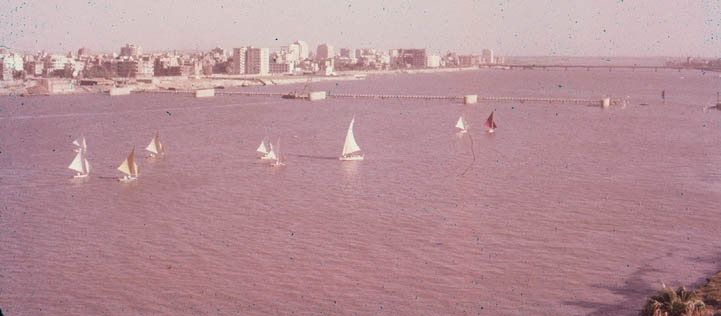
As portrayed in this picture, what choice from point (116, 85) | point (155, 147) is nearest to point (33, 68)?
point (116, 85)

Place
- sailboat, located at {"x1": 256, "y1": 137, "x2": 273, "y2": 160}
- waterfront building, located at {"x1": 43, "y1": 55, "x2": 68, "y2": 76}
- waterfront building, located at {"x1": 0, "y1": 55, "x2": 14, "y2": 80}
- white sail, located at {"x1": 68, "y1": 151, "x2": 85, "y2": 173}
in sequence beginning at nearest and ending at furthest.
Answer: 1. white sail, located at {"x1": 68, "y1": 151, "x2": 85, "y2": 173}
2. sailboat, located at {"x1": 256, "y1": 137, "x2": 273, "y2": 160}
3. waterfront building, located at {"x1": 0, "y1": 55, "x2": 14, "y2": 80}
4. waterfront building, located at {"x1": 43, "y1": 55, "x2": 68, "y2": 76}

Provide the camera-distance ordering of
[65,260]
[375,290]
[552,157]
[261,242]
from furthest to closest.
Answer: [552,157] < [261,242] < [65,260] < [375,290]

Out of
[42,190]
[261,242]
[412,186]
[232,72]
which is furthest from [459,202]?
[232,72]

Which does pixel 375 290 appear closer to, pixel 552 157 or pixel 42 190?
pixel 42 190

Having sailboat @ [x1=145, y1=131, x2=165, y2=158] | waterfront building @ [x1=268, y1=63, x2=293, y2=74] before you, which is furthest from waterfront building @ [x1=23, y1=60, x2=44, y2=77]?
sailboat @ [x1=145, y1=131, x2=165, y2=158]

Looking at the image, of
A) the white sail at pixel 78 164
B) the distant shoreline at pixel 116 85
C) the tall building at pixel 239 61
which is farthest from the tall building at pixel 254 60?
the white sail at pixel 78 164

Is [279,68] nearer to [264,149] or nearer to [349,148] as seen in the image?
[264,149]

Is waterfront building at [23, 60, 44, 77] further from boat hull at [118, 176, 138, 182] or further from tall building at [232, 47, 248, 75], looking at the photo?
boat hull at [118, 176, 138, 182]

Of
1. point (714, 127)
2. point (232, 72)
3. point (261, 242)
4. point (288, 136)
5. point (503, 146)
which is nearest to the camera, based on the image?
point (261, 242)
